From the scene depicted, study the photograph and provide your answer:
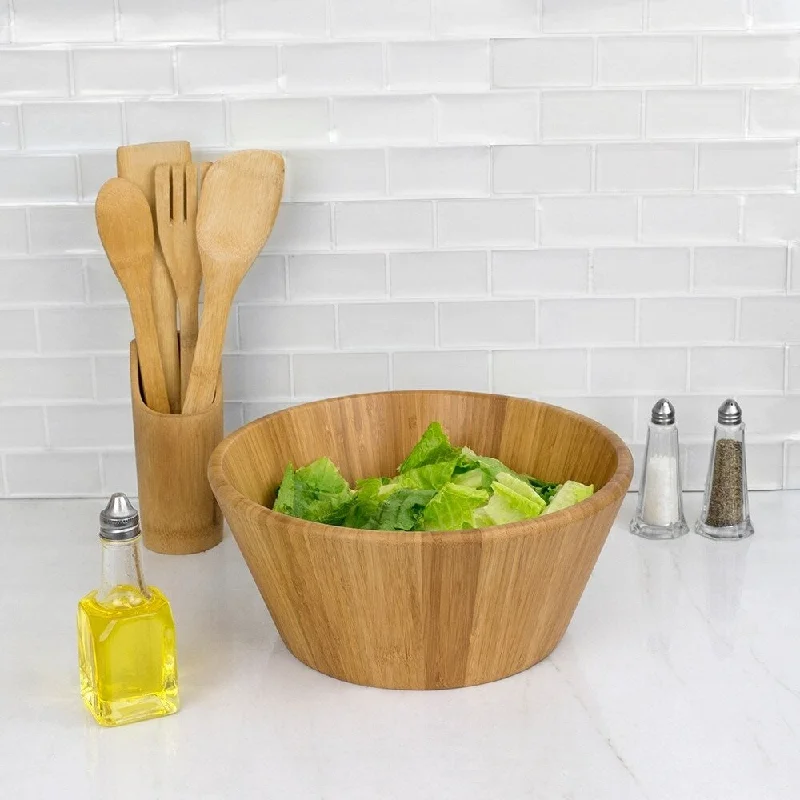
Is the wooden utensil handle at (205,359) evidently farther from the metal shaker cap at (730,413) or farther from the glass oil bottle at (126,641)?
the metal shaker cap at (730,413)

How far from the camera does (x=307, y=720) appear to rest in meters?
1.02

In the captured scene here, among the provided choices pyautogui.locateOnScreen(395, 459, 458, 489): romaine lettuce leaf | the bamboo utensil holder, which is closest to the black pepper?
pyautogui.locateOnScreen(395, 459, 458, 489): romaine lettuce leaf

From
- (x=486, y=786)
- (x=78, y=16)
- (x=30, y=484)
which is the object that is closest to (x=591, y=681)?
(x=486, y=786)

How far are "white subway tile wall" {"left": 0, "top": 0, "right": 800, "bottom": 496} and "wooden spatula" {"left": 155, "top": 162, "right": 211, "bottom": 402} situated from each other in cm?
10

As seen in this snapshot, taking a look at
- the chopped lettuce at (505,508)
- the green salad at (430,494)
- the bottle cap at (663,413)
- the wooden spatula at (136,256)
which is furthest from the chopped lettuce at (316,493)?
the bottle cap at (663,413)

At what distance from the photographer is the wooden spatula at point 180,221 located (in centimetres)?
136

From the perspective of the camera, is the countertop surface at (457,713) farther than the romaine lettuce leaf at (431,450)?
No

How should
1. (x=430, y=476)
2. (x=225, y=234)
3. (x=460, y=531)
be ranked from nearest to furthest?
(x=460, y=531) < (x=430, y=476) < (x=225, y=234)

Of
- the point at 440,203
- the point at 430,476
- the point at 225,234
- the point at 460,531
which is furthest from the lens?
the point at 440,203

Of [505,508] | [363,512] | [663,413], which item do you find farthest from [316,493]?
[663,413]

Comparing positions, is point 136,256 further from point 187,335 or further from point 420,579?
point 420,579

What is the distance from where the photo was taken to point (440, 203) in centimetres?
147

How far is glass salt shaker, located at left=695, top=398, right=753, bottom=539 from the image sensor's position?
139 centimetres

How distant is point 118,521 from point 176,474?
382 millimetres
